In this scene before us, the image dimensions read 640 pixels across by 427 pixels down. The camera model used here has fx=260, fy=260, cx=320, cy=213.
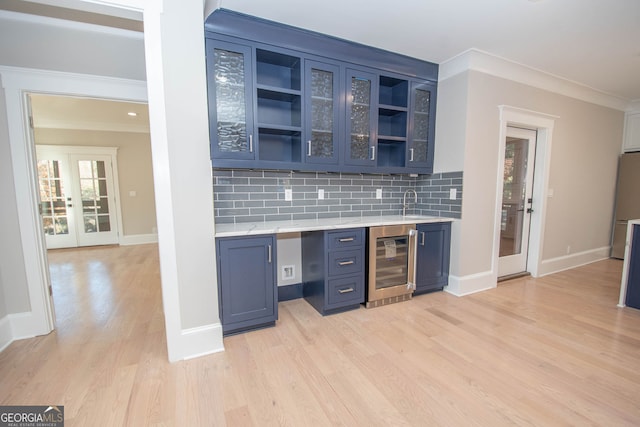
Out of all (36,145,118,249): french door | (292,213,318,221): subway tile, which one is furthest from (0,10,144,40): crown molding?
(36,145,118,249): french door

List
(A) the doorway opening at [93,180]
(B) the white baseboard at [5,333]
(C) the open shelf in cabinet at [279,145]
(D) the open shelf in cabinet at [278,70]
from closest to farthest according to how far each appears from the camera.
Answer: (B) the white baseboard at [5,333] < (D) the open shelf in cabinet at [278,70] < (C) the open shelf in cabinet at [279,145] < (A) the doorway opening at [93,180]

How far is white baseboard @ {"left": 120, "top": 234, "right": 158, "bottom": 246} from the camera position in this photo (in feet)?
19.3

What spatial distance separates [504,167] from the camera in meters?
3.28

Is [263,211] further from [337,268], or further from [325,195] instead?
[337,268]

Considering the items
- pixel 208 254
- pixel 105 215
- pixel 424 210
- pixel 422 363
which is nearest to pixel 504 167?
pixel 424 210

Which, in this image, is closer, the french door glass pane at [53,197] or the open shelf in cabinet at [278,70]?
the open shelf in cabinet at [278,70]

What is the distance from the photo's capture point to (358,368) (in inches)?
70.4

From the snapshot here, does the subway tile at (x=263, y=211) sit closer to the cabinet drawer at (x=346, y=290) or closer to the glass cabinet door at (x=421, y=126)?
the cabinet drawer at (x=346, y=290)

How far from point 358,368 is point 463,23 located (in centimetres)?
287

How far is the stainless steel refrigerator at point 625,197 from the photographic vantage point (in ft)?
13.6

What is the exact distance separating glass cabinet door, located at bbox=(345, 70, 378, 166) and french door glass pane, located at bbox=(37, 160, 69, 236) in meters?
6.36

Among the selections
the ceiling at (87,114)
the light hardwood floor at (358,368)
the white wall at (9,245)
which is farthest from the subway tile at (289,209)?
the ceiling at (87,114)

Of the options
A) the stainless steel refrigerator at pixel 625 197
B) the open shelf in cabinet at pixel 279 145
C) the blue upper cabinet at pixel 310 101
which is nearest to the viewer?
the blue upper cabinet at pixel 310 101

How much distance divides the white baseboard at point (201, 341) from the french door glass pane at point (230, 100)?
4.68ft
